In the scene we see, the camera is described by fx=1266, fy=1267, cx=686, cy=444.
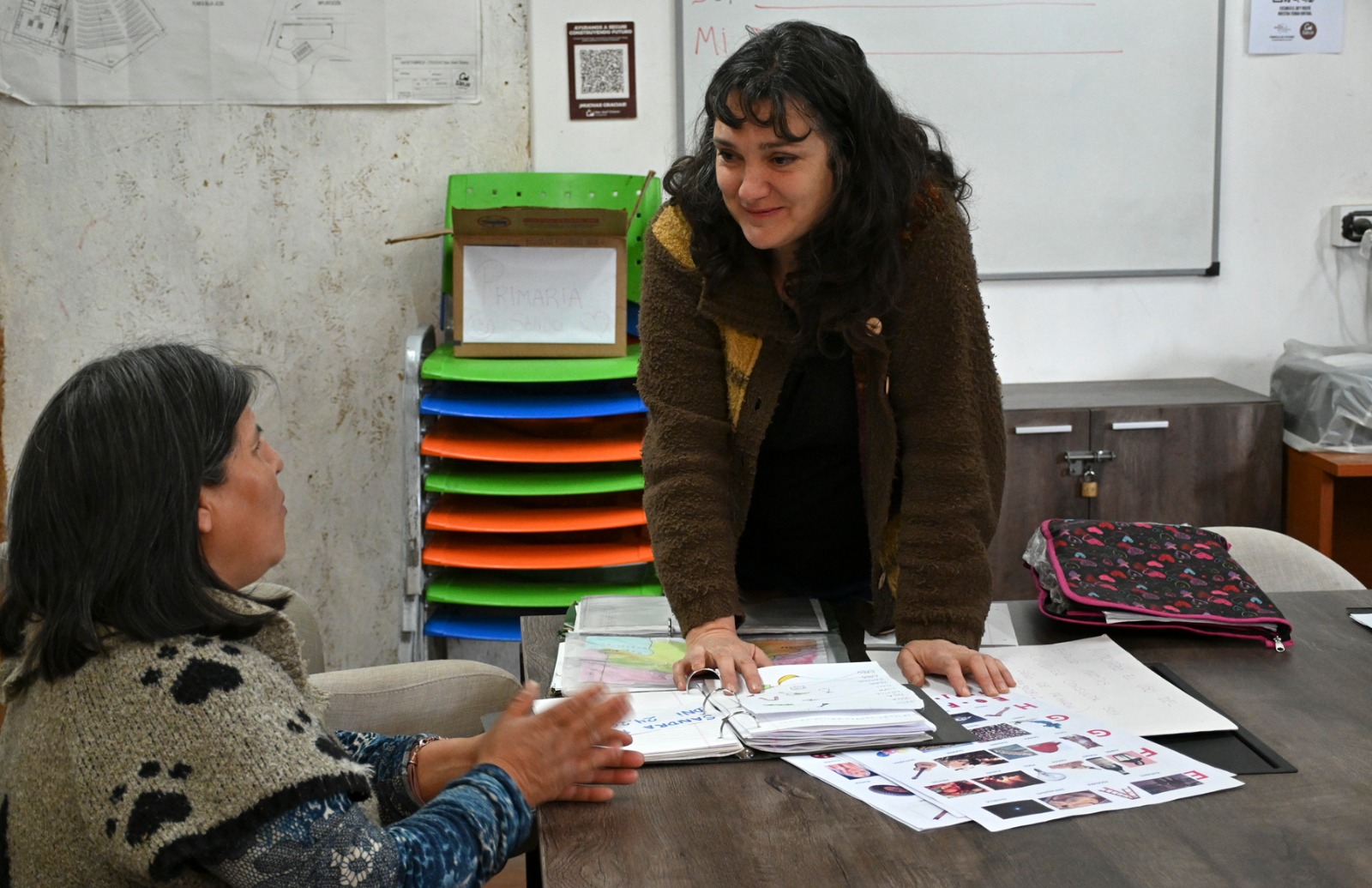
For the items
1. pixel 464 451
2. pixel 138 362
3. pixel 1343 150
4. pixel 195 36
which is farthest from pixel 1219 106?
pixel 138 362

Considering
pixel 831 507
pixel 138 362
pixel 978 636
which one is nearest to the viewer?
pixel 138 362

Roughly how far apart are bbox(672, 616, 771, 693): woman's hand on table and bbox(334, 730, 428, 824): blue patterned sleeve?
0.30 metres

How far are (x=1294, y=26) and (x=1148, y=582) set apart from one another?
2193 mm

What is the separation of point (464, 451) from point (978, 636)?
1.40 metres

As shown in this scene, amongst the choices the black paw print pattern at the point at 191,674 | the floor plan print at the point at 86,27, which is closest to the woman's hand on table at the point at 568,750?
the black paw print pattern at the point at 191,674

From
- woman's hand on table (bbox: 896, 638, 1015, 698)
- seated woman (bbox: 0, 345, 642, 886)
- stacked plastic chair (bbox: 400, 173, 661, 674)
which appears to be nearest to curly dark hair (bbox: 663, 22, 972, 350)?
woman's hand on table (bbox: 896, 638, 1015, 698)

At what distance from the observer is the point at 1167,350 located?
3.31 m

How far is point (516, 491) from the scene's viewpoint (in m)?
2.60

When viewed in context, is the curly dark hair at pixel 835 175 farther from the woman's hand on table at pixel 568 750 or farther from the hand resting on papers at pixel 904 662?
the woman's hand on table at pixel 568 750

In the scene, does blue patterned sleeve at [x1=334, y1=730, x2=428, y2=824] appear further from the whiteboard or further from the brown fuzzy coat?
the whiteboard

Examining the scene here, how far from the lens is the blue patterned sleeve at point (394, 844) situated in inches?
36.4

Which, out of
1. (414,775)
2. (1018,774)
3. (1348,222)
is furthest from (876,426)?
(1348,222)

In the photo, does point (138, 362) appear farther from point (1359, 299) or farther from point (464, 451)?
point (1359, 299)

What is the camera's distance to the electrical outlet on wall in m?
3.24
